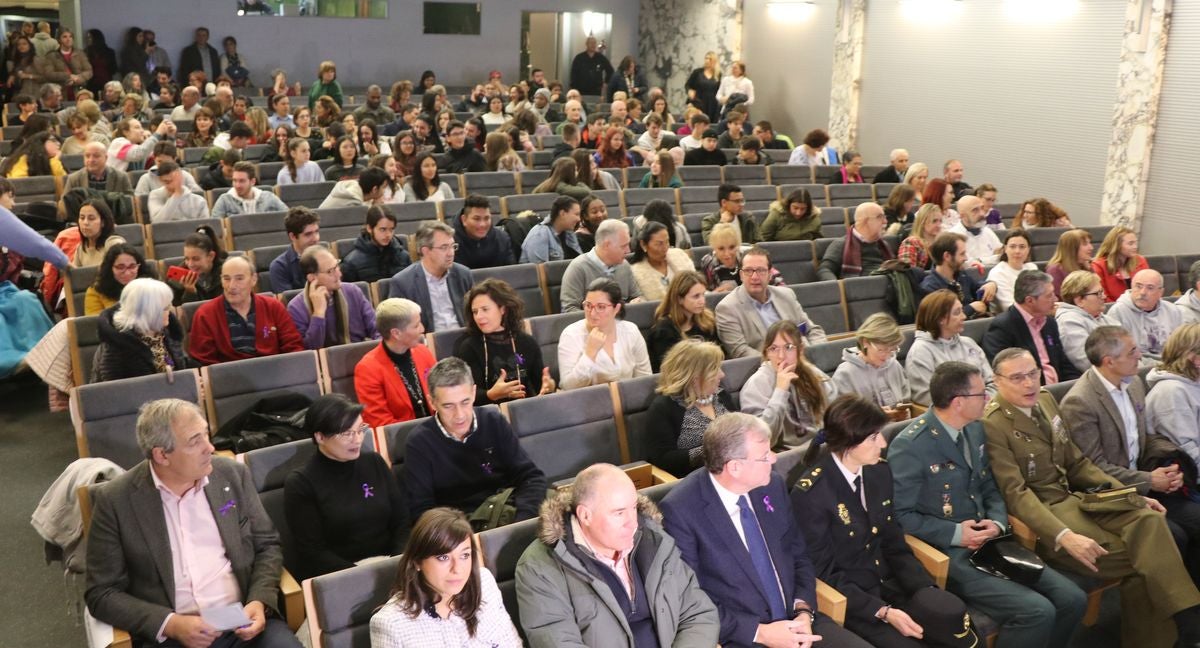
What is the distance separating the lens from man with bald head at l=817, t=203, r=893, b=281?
6426mm

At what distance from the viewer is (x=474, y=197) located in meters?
6.03

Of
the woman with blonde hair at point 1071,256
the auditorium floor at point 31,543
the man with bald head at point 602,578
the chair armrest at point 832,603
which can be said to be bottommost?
the auditorium floor at point 31,543

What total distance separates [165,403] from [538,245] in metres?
3.52

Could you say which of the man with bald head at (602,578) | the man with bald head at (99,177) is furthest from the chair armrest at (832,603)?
the man with bald head at (99,177)

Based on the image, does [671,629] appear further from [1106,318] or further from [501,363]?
[1106,318]

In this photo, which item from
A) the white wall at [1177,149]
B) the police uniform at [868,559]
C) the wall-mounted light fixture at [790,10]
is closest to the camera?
the police uniform at [868,559]

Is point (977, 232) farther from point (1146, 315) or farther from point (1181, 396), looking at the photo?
point (1181, 396)

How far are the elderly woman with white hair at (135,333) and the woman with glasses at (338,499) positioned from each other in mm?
1334

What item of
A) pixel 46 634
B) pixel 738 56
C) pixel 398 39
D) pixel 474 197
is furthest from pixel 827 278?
pixel 398 39

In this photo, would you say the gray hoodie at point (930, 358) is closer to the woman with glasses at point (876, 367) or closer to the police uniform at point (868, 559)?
the woman with glasses at point (876, 367)

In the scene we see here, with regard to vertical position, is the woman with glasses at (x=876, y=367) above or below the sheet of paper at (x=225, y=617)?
above

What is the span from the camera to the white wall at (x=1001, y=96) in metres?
9.08

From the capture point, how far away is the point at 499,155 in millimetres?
8648

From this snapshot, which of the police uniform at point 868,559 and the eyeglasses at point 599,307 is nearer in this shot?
the police uniform at point 868,559
